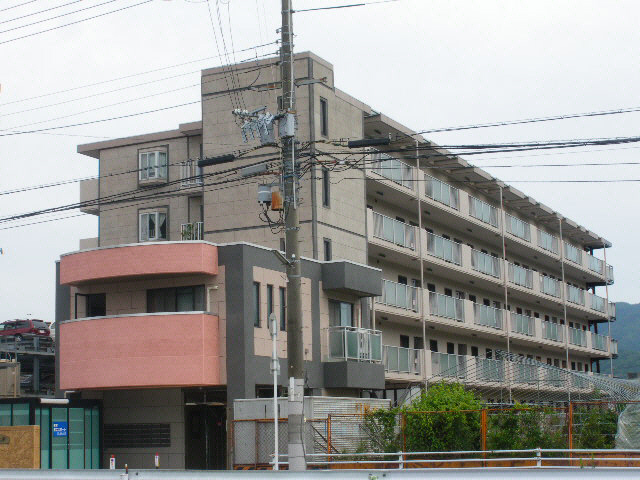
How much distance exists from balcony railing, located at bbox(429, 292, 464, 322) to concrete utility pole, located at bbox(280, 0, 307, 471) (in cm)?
2478

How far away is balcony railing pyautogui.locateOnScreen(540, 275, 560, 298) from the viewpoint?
213 ft

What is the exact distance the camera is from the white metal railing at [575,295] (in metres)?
70.0

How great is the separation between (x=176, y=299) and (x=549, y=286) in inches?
1492

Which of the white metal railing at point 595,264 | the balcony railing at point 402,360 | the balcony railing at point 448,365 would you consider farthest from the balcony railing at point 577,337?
the balcony railing at point 402,360

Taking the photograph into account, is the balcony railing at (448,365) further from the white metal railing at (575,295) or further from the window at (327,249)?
the white metal railing at (575,295)

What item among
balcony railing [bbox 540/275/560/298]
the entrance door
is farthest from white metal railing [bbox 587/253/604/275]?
the entrance door

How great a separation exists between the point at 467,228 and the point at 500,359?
7471mm

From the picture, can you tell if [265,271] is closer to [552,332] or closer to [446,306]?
[446,306]

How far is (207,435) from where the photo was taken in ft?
116

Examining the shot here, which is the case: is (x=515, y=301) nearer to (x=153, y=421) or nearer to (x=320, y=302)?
(x=320, y=302)

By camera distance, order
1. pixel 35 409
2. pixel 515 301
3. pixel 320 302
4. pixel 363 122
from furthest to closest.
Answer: pixel 515 301
pixel 363 122
pixel 320 302
pixel 35 409

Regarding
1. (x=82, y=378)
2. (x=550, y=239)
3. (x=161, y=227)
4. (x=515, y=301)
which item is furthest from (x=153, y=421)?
(x=550, y=239)

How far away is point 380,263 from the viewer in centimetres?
4794

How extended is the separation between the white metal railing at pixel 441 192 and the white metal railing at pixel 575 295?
65.4ft
